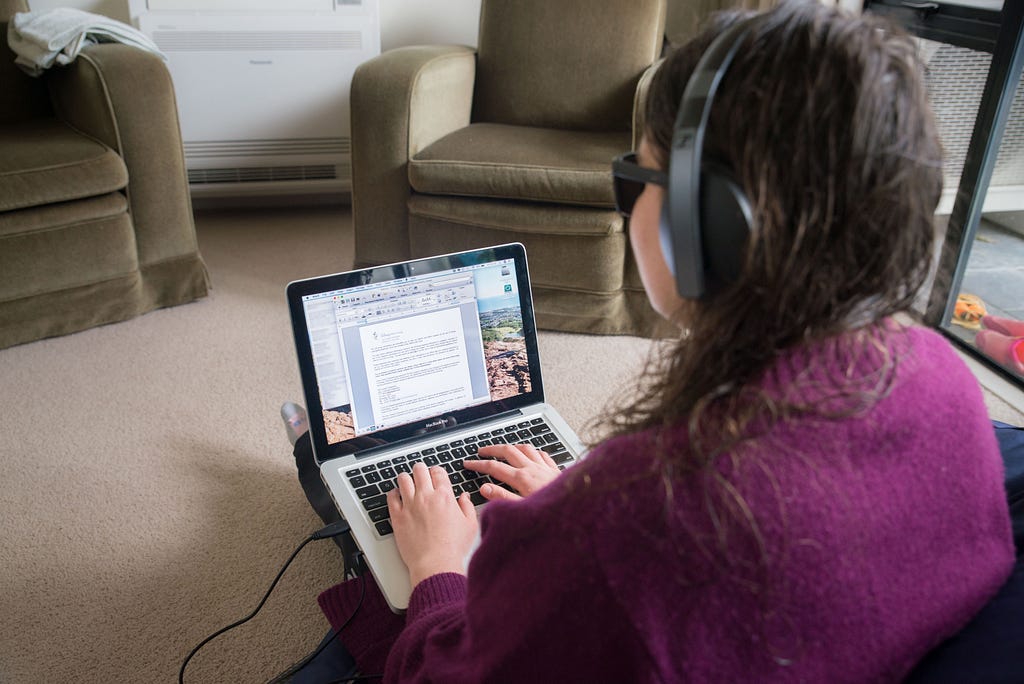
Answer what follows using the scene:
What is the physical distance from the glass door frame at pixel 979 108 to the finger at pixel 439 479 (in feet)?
4.92

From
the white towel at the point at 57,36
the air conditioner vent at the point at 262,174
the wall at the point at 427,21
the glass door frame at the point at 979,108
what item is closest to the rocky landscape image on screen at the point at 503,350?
the glass door frame at the point at 979,108

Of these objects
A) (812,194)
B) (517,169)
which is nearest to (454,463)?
(812,194)

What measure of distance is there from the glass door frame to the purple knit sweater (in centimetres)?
161

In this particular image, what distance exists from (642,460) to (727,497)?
0.20 feet

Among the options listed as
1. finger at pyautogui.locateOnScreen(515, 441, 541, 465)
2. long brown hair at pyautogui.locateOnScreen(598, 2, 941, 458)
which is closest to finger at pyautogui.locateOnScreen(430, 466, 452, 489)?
finger at pyautogui.locateOnScreen(515, 441, 541, 465)

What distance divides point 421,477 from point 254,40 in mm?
2148

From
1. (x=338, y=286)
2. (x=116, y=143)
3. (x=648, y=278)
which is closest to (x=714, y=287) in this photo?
(x=648, y=278)

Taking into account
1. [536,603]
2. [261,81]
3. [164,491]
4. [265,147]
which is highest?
[536,603]

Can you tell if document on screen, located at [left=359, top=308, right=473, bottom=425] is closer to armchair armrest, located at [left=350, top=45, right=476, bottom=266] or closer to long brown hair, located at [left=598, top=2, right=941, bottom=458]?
long brown hair, located at [left=598, top=2, right=941, bottom=458]

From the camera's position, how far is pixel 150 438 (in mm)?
1765

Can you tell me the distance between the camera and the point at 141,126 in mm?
2100

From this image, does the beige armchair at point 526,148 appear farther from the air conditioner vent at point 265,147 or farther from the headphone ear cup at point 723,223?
the headphone ear cup at point 723,223

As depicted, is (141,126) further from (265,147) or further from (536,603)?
(536,603)

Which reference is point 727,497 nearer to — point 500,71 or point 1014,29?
point 1014,29
